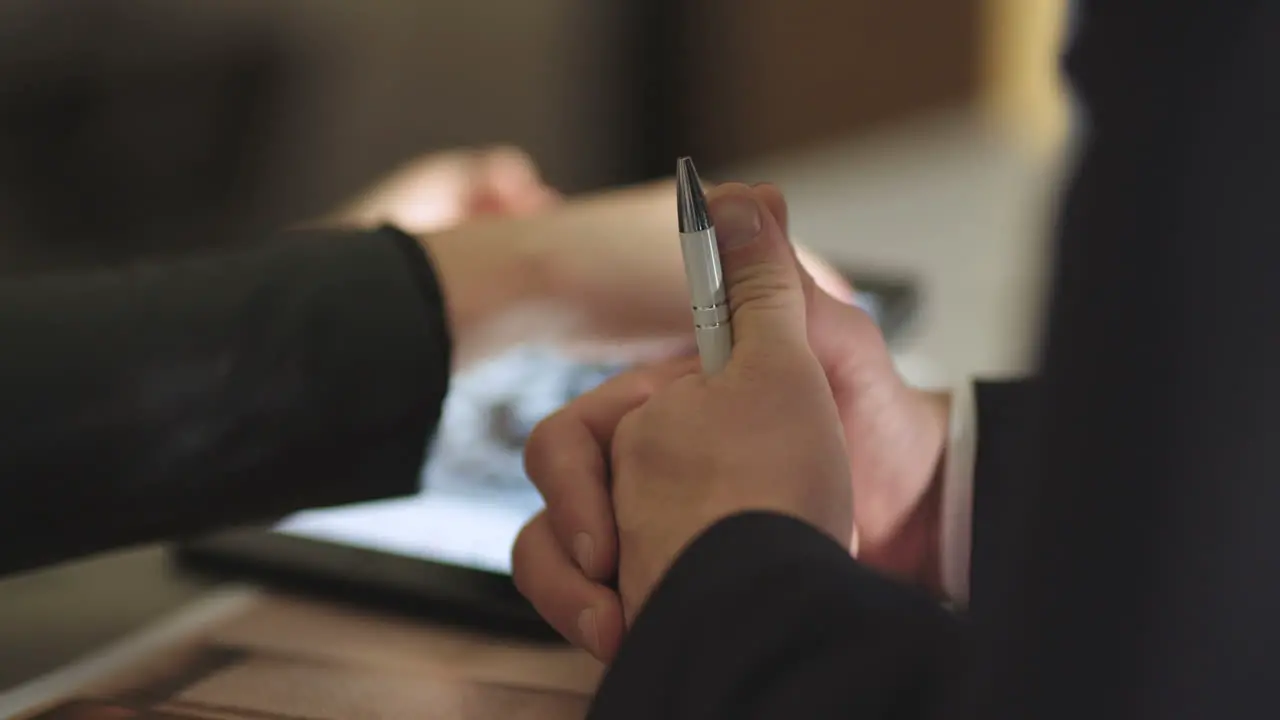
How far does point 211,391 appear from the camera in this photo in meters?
0.37

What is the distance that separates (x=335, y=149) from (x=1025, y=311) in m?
1.31

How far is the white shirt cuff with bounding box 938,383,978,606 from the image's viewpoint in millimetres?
341

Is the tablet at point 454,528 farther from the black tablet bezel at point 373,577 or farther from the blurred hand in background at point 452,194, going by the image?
the blurred hand in background at point 452,194

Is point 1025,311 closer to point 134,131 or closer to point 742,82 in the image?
point 134,131

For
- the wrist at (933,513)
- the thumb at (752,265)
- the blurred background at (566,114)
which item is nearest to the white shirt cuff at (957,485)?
the wrist at (933,513)

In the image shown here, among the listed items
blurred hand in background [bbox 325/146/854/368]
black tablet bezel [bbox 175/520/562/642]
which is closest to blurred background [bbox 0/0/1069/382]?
blurred hand in background [bbox 325/146/854/368]

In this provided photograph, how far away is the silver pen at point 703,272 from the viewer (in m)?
0.27

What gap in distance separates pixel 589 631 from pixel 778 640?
0.28 ft

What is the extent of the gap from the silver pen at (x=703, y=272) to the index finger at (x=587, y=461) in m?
0.03

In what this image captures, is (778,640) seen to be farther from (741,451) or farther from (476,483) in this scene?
(476,483)

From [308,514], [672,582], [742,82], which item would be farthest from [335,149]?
[672,582]

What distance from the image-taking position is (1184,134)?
131 mm

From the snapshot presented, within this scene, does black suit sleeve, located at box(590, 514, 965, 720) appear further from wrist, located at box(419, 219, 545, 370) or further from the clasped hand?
wrist, located at box(419, 219, 545, 370)

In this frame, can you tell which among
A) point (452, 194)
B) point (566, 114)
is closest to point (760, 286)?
point (452, 194)
